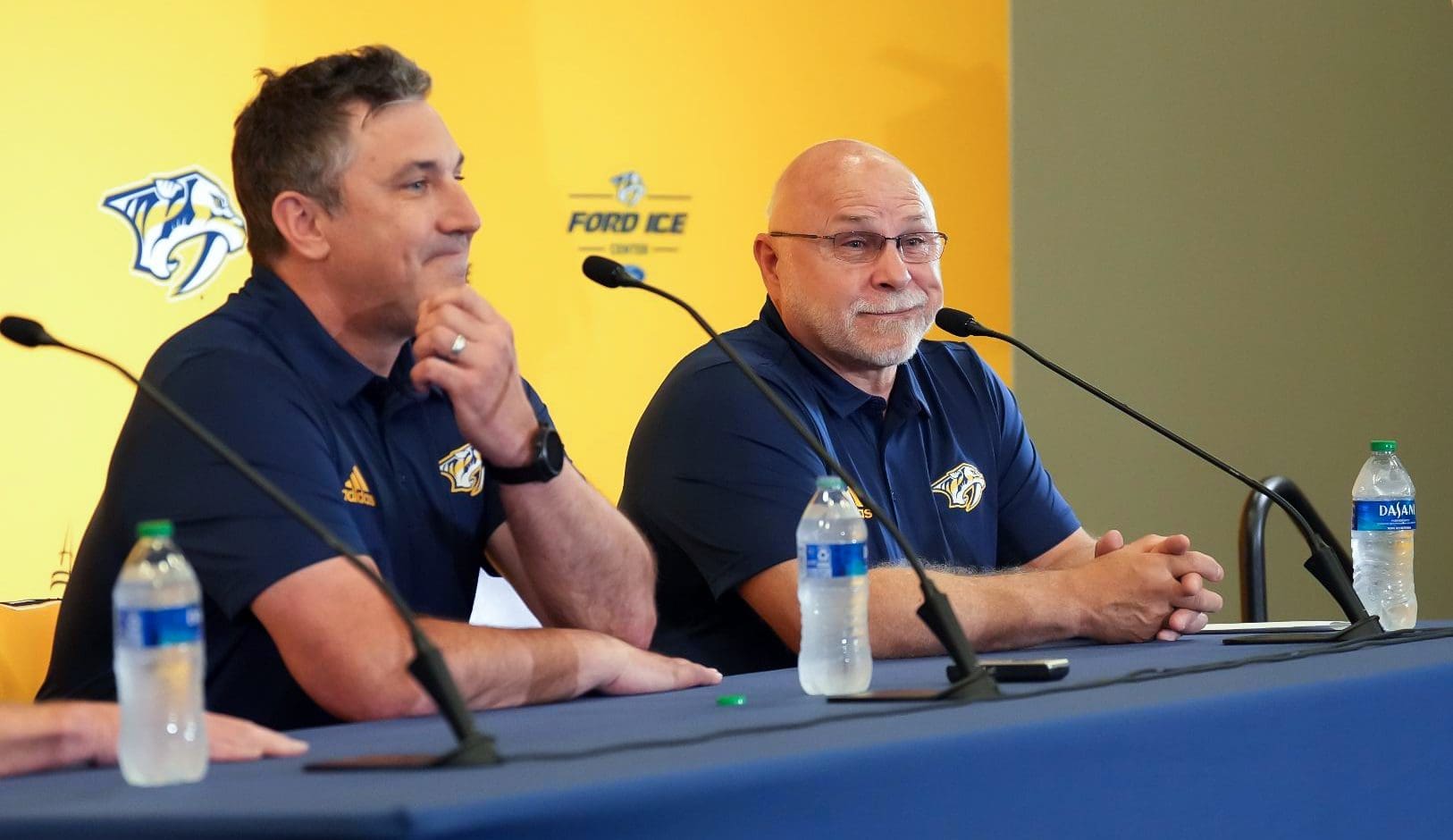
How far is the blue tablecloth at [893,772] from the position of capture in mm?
1048

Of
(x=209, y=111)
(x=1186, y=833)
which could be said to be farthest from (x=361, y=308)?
(x=209, y=111)

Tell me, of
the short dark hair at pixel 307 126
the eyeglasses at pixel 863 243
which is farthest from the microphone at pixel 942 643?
the eyeglasses at pixel 863 243

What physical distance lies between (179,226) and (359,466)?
1.84 metres

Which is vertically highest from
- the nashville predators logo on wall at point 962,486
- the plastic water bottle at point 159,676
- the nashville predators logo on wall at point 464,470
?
the nashville predators logo on wall at point 464,470

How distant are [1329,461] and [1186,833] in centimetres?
305

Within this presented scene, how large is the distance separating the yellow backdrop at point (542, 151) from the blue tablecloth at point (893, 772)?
227 centimetres

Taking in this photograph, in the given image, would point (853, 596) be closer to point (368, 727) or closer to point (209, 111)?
point (368, 727)

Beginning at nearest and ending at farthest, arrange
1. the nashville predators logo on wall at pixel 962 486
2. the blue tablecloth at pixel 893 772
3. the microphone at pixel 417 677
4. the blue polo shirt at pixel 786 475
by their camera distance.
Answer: the blue tablecloth at pixel 893 772
the microphone at pixel 417 677
the blue polo shirt at pixel 786 475
the nashville predators logo on wall at pixel 962 486

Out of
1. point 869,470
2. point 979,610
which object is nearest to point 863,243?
point 869,470

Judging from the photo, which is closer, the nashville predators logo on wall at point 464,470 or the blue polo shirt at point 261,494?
the blue polo shirt at point 261,494

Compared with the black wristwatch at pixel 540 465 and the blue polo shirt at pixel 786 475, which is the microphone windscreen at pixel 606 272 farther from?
the blue polo shirt at pixel 786 475

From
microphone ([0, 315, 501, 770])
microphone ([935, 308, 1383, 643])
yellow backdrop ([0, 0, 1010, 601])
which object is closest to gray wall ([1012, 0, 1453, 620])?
yellow backdrop ([0, 0, 1010, 601])

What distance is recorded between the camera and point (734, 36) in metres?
4.41

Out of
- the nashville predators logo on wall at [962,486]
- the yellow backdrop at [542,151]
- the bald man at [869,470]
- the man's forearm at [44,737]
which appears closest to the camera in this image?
the man's forearm at [44,737]
